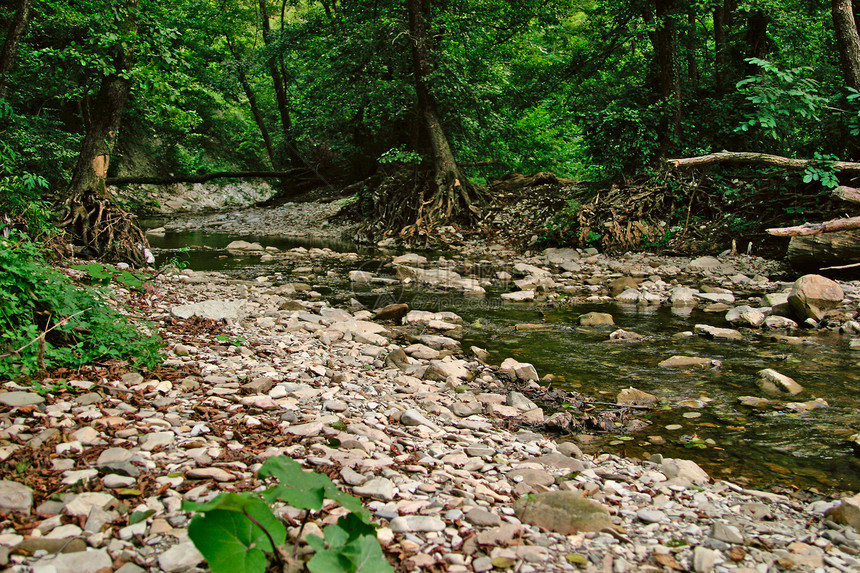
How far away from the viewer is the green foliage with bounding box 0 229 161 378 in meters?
2.76

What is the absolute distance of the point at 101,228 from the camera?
25.1ft

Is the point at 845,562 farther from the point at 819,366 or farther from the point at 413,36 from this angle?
the point at 413,36

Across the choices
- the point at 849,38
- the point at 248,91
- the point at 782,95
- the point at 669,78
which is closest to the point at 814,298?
the point at 782,95

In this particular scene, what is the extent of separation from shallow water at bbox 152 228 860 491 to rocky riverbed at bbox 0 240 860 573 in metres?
0.26

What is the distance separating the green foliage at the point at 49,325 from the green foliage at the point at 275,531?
166 cm

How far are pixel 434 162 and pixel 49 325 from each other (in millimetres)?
11291

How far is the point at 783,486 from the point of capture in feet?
8.49

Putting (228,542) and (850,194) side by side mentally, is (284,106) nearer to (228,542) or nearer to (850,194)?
(850,194)

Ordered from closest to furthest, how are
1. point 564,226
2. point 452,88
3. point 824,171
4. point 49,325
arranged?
point 49,325, point 824,171, point 564,226, point 452,88

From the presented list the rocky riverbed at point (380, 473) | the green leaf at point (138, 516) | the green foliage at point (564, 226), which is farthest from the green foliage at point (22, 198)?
the green foliage at point (564, 226)

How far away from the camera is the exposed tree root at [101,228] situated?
7.50 metres

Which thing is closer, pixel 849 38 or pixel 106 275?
pixel 106 275

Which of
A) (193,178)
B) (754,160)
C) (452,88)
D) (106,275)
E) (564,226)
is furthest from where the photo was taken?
(193,178)

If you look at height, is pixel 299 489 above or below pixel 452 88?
below
